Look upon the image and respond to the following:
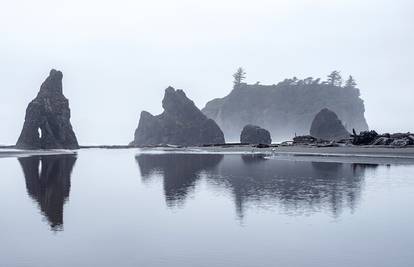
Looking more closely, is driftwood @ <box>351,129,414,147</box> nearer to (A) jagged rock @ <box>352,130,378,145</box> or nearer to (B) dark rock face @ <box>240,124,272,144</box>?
(A) jagged rock @ <box>352,130,378,145</box>

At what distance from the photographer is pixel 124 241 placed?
1650 cm

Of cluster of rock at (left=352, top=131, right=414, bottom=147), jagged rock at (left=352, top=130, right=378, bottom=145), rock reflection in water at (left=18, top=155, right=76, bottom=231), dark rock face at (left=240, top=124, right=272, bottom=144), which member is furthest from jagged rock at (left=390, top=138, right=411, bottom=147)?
dark rock face at (left=240, top=124, right=272, bottom=144)

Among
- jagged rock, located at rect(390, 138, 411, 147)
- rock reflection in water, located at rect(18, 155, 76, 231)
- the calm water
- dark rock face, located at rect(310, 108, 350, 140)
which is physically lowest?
the calm water

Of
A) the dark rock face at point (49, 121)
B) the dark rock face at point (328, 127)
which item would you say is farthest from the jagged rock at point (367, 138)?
the dark rock face at point (49, 121)

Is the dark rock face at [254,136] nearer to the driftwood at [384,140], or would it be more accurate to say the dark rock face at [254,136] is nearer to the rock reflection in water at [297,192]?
the driftwood at [384,140]

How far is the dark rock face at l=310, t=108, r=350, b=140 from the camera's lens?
169 m

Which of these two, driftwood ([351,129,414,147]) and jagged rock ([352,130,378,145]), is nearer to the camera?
driftwood ([351,129,414,147])

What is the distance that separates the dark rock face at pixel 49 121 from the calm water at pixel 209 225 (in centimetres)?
11612

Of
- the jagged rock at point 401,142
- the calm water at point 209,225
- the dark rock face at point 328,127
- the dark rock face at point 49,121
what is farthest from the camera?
the dark rock face at point 328,127

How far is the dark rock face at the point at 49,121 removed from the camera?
143000 millimetres

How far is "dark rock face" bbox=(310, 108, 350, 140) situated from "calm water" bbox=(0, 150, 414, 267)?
139170 millimetres

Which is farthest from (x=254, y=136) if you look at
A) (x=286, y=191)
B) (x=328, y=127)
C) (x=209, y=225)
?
(x=209, y=225)

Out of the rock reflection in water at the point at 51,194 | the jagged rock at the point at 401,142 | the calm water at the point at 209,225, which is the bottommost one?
the calm water at the point at 209,225

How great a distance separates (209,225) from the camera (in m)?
19.5
